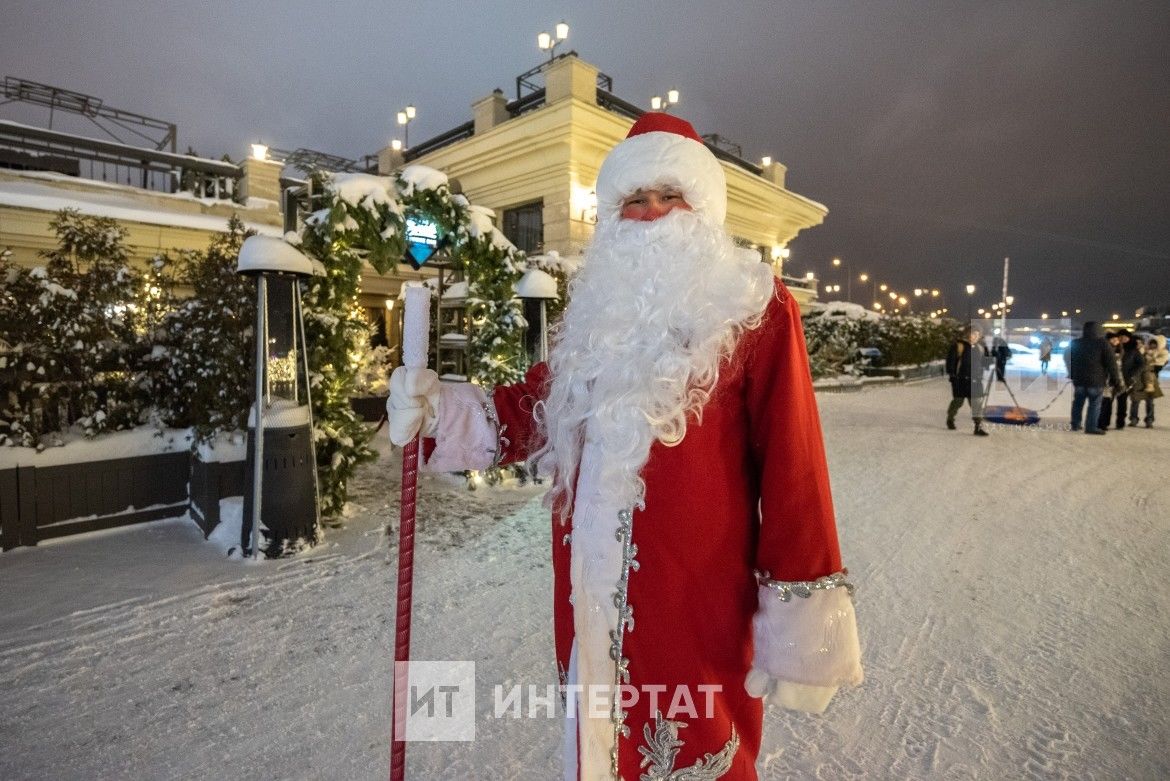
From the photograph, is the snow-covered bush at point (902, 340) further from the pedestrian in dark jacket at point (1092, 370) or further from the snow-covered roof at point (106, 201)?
the snow-covered roof at point (106, 201)

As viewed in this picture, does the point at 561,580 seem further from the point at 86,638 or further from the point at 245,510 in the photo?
the point at 245,510

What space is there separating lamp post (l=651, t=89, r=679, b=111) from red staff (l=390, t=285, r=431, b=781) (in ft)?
52.9

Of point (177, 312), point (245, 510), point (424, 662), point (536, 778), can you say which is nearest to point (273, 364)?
point (245, 510)

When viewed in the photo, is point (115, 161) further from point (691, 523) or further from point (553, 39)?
point (691, 523)

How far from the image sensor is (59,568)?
4387 millimetres

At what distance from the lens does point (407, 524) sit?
6.14 feet

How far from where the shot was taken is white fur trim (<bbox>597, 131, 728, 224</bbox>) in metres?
1.78

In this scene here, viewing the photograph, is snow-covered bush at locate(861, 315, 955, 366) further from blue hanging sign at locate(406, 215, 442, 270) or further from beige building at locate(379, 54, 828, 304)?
blue hanging sign at locate(406, 215, 442, 270)

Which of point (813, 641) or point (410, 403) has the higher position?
point (410, 403)

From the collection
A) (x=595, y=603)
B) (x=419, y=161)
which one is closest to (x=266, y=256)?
(x=595, y=603)

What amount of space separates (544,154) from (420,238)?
767 cm

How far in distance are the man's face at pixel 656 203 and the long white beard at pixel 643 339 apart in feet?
0.12

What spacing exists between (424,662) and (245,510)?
2.35 m

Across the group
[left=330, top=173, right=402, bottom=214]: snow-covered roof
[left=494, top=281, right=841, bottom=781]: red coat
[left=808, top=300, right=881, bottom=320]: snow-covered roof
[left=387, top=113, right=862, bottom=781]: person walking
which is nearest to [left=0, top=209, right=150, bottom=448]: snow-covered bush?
[left=330, top=173, right=402, bottom=214]: snow-covered roof
